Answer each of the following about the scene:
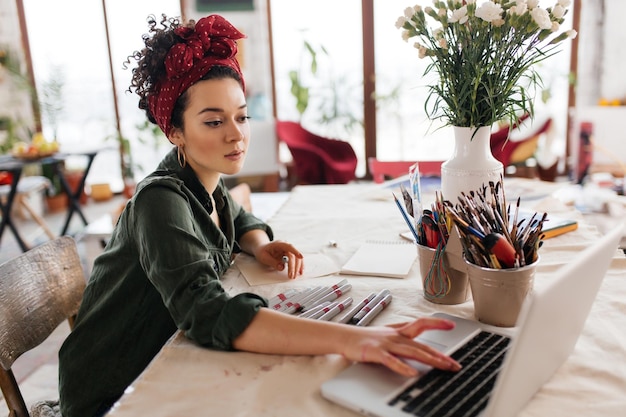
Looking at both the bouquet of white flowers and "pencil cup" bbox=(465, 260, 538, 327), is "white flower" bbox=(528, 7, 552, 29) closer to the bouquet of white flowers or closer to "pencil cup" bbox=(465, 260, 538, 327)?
the bouquet of white flowers

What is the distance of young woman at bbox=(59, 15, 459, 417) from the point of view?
86 cm

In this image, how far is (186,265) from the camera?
94 cm

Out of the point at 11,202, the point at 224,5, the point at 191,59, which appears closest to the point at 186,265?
the point at 191,59

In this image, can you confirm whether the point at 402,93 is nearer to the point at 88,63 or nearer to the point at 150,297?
the point at 88,63

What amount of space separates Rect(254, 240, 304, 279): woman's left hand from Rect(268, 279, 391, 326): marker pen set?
0.44ft

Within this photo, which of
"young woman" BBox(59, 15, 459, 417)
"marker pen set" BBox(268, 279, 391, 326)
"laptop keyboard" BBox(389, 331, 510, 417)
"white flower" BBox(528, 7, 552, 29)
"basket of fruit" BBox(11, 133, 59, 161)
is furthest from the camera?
"basket of fruit" BBox(11, 133, 59, 161)

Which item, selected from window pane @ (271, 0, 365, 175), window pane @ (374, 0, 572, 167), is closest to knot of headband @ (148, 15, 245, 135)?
window pane @ (374, 0, 572, 167)

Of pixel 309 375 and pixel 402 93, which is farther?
pixel 402 93

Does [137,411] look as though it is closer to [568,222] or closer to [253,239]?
[253,239]

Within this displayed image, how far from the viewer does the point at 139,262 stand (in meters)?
1.13

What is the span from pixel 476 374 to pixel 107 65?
5455mm

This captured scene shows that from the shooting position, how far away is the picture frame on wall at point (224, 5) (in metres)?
5.21

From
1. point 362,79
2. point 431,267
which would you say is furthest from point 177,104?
point 362,79

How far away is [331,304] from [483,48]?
0.64 m
